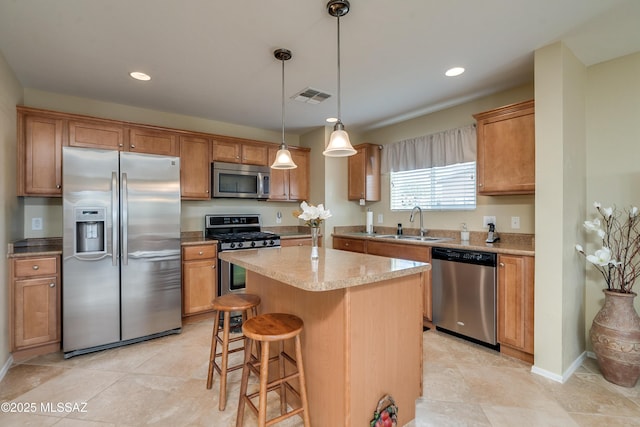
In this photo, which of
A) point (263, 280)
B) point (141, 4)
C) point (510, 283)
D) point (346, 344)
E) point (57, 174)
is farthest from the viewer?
point (57, 174)

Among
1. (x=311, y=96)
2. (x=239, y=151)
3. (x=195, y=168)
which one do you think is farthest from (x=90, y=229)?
(x=311, y=96)

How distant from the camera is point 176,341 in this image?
3049 mm

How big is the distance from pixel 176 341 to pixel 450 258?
2.87m

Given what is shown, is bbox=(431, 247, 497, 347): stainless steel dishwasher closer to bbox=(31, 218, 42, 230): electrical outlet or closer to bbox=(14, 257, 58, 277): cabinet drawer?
bbox=(14, 257, 58, 277): cabinet drawer

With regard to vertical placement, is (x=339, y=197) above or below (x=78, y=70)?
below

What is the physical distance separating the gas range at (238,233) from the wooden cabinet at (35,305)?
5.04 ft

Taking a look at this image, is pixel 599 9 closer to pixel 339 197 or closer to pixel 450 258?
pixel 450 258

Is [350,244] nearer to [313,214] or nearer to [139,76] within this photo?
[313,214]

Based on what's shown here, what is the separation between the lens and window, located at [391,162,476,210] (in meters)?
3.55

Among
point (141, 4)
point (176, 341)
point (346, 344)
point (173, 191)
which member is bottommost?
point (176, 341)

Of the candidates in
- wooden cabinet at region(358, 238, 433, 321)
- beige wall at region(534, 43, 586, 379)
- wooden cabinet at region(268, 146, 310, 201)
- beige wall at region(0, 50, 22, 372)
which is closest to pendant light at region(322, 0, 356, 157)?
beige wall at region(534, 43, 586, 379)

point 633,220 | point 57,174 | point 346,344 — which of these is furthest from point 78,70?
point 633,220

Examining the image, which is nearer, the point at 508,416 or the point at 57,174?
the point at 508,416

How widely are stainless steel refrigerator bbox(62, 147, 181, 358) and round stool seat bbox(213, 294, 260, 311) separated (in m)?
1.32
